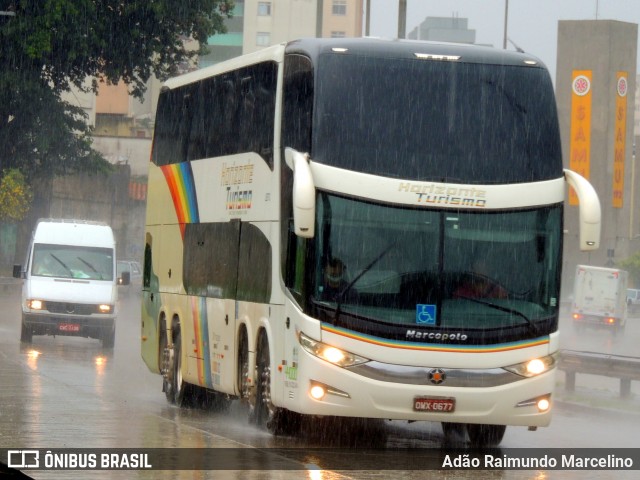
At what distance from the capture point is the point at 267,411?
15.6 meters

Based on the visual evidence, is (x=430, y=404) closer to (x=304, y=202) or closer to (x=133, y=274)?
(x=304, y=202)

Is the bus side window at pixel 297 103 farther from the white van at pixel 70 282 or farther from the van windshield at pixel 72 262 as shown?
the van windshield at pixel 72 262

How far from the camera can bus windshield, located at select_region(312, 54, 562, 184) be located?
46.8 ft

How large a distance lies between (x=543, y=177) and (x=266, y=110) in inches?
125

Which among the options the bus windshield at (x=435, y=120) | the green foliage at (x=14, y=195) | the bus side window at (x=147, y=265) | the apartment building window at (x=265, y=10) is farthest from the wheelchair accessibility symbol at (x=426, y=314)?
the apartment building window at (x=265, y=10)

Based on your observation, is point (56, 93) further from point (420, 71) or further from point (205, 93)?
point (420, 71)

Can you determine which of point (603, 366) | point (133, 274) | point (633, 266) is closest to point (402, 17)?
point (603, 366)

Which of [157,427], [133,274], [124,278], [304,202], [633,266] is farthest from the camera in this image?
[633,266]

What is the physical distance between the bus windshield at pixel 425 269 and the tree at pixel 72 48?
112 feet

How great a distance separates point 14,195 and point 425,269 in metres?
51.4

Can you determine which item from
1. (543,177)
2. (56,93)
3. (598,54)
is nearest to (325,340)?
(543,177)

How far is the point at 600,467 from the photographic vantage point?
13.8 meters

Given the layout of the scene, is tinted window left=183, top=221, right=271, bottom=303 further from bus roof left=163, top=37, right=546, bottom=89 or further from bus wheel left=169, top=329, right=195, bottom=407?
bus roof left=163, top=37, right=546, bottom=89

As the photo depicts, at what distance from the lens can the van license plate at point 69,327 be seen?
3181cm
